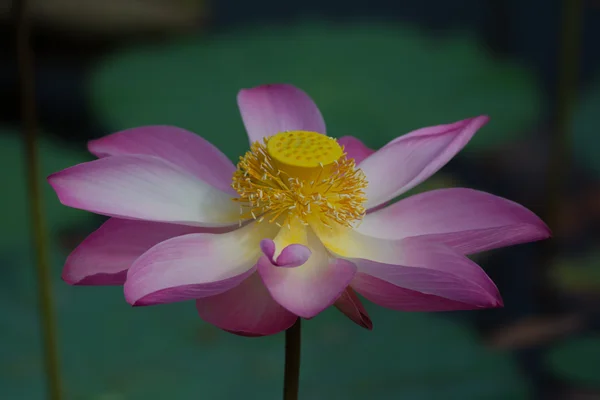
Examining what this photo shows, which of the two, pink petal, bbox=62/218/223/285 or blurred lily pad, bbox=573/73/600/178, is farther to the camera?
blurred lily pad, bbox=573/73/600/178

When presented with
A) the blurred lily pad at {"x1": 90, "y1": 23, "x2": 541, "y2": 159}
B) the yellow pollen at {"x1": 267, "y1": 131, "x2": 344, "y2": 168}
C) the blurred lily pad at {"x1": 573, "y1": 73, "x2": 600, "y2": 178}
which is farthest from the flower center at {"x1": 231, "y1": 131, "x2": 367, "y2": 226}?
the blurred lily pad at {"x1": 573, "y1": 73, "x2": 600, "y2": 178}

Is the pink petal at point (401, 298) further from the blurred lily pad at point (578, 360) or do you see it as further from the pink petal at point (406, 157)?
the blurred lily pad at point (578, 360)

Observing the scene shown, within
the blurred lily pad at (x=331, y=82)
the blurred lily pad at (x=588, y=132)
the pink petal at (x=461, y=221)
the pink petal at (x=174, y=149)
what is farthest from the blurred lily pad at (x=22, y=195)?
the blurred lily pad at (x=588, y=132)

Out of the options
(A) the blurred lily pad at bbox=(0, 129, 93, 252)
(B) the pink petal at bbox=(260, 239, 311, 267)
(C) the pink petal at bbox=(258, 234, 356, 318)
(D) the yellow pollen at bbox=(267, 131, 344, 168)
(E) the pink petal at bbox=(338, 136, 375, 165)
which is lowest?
(A) the blurred lily pad at bbox=(0, 129, 93, 252)

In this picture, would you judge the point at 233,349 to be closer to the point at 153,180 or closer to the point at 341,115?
the point at 153,180

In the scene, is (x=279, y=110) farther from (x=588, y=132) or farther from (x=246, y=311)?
(x=588, y=132)

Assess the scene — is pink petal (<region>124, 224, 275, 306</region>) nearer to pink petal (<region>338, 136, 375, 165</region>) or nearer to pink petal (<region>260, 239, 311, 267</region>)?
pink petal (<region>260, 239, 311, 267</region>)

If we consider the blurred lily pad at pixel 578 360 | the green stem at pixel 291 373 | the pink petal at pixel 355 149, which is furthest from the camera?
the blurred lily pad at pixel 578 360

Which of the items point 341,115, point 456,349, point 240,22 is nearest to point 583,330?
point 456,349
